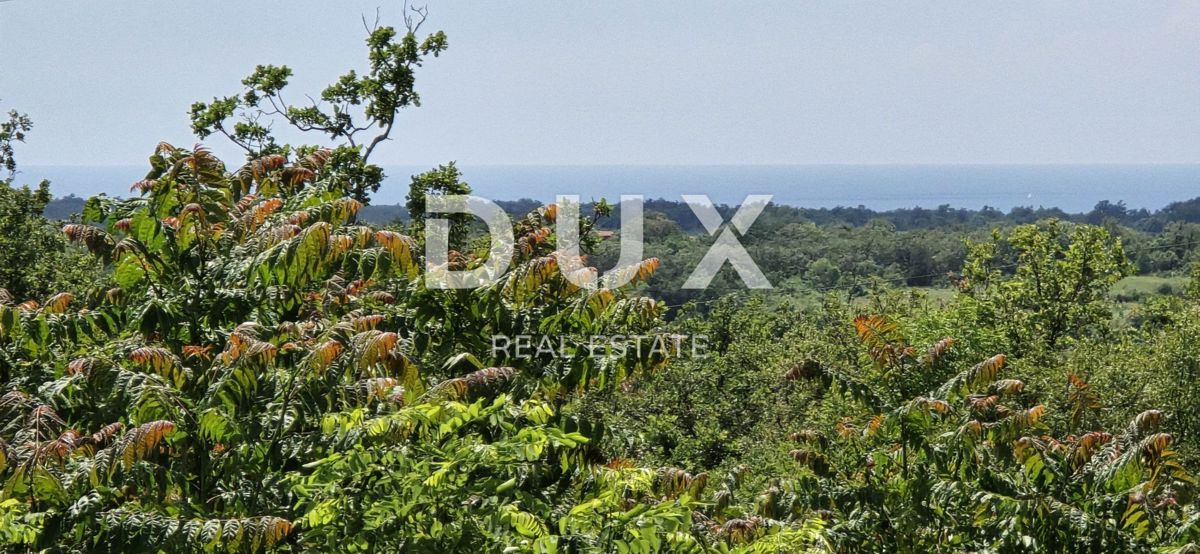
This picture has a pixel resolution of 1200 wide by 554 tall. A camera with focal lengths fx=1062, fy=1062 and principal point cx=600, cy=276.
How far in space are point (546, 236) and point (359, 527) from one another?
297 centimetres

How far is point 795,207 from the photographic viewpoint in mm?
106125

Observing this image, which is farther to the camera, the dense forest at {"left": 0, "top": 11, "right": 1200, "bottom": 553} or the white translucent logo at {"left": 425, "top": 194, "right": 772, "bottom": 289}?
the white translucent logo at {"left": 425, "top": 194, "right": 772, "bottom": 289}

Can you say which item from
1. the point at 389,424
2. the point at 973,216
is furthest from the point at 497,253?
the point at 973,216

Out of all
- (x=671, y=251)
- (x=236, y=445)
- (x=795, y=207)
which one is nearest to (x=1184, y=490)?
(x=236, y=445)

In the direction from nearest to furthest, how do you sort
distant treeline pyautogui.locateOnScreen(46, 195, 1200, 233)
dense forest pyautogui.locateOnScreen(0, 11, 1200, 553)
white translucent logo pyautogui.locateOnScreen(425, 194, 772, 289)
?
dense forest pyautogui.locateOnScreen(0, 11, 1200, 553) < white translucent logo pyautogui.locateOnScreen(425, 194, 772, 289) < distant treeline pyautogui.locateOnScreen(46, 195, 1200, 233)

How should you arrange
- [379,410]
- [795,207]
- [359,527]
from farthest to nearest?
[795,207] → [379,410] → [359,527]

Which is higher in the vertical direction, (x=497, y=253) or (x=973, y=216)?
(x=497, y=253)

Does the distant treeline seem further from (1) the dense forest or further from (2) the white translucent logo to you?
(1) the dense forest

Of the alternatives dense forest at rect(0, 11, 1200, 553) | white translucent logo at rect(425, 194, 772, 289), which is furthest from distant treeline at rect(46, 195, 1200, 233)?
dense forest at rect(0, 11, 1200, 553)

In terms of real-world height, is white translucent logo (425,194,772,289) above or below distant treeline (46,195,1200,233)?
above

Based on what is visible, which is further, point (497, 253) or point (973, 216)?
point (973, 216)

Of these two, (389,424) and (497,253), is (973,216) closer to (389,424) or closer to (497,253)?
(497,253)

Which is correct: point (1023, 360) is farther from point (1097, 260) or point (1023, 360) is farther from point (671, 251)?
point (671, 251)

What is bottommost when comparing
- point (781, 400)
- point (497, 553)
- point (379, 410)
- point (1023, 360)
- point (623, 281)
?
point (781, 400)
